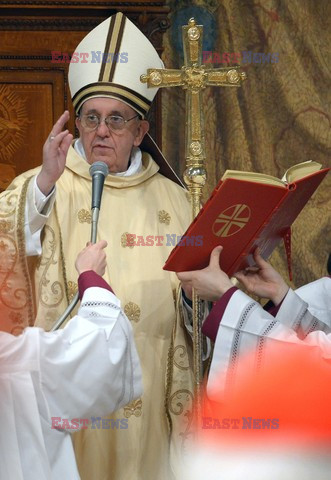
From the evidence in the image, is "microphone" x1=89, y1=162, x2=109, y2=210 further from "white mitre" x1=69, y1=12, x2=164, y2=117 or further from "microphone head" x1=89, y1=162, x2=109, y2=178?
"white mitre" x1=69, y1=12, x2=164, y2=117

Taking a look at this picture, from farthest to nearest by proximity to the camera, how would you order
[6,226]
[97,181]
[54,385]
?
1. [6,226]
2. [97,181]
3. [54,385]

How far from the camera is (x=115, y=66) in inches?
159

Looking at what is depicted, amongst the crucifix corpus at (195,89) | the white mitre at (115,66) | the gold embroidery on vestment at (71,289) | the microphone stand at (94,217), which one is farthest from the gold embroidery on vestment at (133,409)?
the white mitre at (115,66)

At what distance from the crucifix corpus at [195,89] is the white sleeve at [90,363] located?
0.87 metres

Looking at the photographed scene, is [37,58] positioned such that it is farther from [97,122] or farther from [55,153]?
[55,153]

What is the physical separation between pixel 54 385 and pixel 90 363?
12cm

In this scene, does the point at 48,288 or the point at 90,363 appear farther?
the point at 48,288

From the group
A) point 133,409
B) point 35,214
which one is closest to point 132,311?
point 133,409

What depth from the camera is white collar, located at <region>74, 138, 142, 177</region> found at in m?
4.04

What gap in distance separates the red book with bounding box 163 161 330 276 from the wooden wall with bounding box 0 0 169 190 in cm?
181

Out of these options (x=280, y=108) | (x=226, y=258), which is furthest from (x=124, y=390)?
(x=280, y=108)

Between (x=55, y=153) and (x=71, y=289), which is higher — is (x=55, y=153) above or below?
above

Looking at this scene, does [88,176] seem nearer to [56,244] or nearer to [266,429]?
[56,244]

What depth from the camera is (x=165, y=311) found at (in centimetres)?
388
